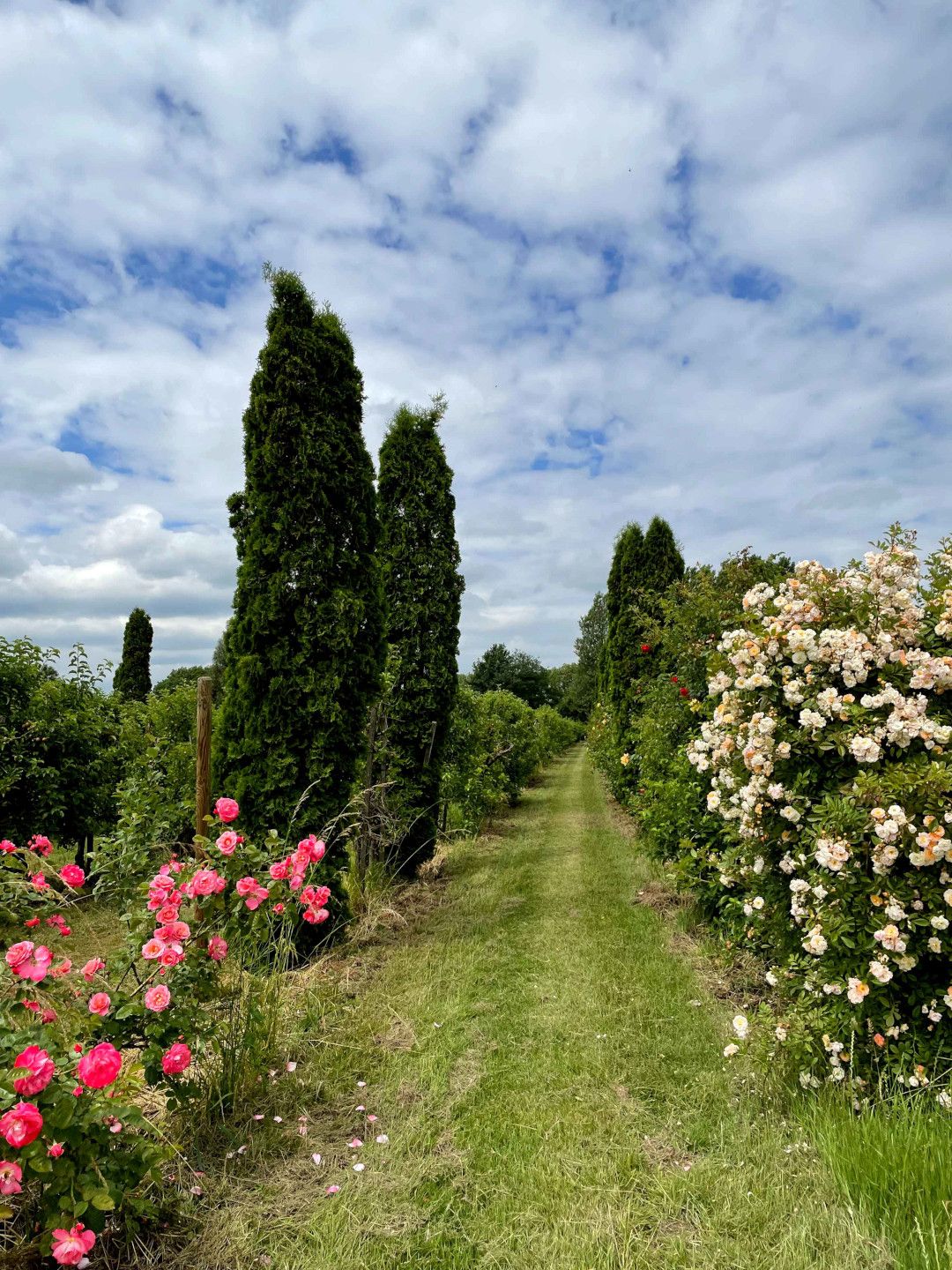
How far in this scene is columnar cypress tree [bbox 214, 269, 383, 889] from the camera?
4.86 m

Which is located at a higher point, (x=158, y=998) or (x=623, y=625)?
(x=623, y=625)

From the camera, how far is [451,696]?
7820 mm

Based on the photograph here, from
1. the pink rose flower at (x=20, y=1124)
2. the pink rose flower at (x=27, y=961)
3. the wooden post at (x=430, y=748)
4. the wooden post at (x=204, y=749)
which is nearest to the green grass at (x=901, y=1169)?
the pink rose flower at (x=20, y=1124)

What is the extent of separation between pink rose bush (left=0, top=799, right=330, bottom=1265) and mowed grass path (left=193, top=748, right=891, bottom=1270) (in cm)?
52

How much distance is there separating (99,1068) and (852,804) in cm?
260

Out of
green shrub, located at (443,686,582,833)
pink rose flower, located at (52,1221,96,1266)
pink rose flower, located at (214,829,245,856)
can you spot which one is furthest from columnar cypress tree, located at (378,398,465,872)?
pink rose flower, located at (52,1221,96,1266)

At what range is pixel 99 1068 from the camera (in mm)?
1696

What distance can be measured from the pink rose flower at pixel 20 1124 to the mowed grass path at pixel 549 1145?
0.87 meters

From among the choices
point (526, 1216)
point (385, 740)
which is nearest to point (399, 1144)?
point (526, 1216)

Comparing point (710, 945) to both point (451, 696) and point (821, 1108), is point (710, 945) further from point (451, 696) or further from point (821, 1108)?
point (451, 696)

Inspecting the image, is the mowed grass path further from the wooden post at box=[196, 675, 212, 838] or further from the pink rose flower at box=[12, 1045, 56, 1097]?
the wooden post at box=[196, 675, 212, 838]

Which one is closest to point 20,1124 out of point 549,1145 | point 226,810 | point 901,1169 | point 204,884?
point 204,884

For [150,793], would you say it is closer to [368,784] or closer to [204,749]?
[204,749]

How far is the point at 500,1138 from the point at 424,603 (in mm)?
5709
